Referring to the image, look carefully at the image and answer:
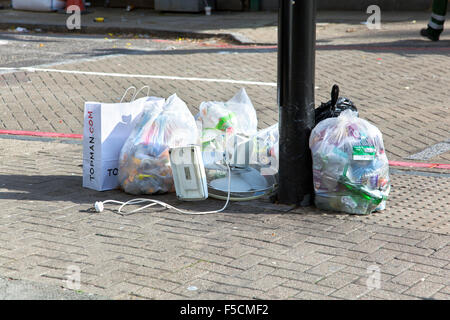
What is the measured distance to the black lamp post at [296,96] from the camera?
4.98m

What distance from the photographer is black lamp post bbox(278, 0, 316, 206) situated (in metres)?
4.98

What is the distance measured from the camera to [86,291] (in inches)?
152

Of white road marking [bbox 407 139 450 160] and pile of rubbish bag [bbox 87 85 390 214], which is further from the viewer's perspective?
white road marking [bbox 407 139 450 160]

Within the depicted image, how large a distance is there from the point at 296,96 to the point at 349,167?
25.5 inches

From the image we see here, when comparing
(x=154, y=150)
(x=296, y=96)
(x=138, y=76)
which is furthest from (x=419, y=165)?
(x=138, y=76)

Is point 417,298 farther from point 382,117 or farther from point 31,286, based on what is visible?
point 382,117

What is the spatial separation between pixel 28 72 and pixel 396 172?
6.52 m

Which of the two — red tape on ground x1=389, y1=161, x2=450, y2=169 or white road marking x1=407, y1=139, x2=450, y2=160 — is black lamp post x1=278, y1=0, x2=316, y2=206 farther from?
white road marking x1=407, y1=139, x2=450, y2=160

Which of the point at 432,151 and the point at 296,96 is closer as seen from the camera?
the point at 296,96

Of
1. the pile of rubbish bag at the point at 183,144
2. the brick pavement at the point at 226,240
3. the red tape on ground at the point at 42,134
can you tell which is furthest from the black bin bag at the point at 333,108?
the red tape on ground at the point at 42,134

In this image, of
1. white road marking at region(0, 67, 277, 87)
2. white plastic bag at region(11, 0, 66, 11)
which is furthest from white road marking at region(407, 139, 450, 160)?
white plastic bag at region(11, 0, 66, 11)

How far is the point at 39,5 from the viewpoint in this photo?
726 inches

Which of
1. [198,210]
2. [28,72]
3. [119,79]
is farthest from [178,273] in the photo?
→ [28,72]

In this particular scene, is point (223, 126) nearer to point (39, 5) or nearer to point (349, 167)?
point (349, 167)
